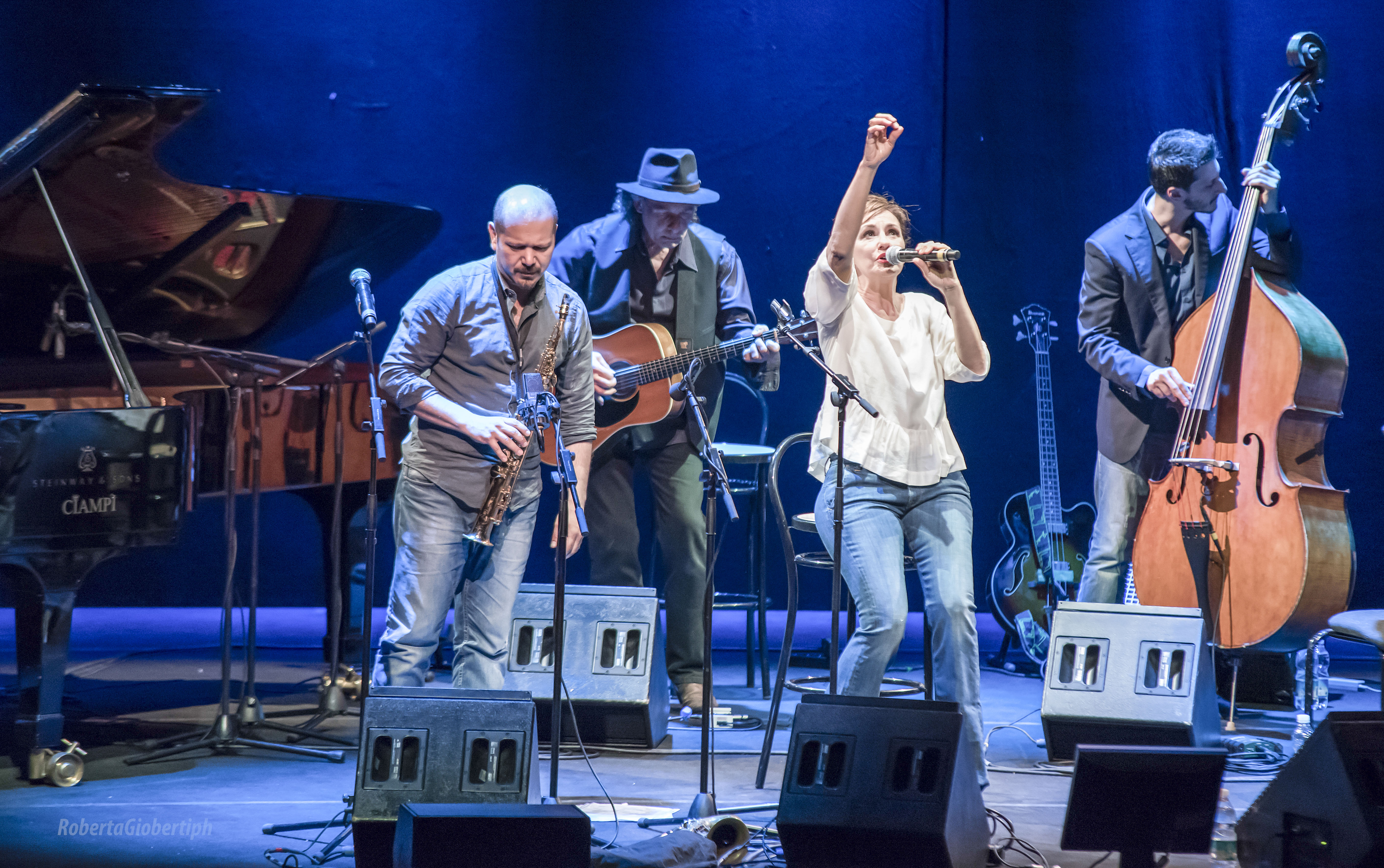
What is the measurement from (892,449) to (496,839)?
1.70m

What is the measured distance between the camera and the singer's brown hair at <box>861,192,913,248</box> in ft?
12.7

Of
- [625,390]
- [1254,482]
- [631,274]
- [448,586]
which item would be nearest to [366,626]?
[448,586]

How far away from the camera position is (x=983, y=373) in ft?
12.7

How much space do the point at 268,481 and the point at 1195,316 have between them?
335 centimetres

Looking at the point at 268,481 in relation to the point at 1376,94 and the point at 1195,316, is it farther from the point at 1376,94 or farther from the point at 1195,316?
the point at 1376,94

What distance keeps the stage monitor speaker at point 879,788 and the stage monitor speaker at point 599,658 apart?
4.80 ft

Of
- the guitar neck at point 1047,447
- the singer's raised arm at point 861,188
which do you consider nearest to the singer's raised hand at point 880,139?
the singer's raised arm at point 861,188

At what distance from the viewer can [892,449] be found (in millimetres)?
A: 3756

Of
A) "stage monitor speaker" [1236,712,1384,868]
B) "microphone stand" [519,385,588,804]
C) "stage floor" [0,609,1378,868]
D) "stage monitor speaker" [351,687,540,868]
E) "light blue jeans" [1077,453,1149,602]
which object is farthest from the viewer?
"light blue jeans" [1077,453,1149,602]

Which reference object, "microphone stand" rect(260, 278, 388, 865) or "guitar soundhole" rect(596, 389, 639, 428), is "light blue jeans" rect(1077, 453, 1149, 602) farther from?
"microphone stand" rect(260, 278, 388, 865)

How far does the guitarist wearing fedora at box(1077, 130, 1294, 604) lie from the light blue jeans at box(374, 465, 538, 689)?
2066 mm

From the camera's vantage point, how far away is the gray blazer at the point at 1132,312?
4805mm

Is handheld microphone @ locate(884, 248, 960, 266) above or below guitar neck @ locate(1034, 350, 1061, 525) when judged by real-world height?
above

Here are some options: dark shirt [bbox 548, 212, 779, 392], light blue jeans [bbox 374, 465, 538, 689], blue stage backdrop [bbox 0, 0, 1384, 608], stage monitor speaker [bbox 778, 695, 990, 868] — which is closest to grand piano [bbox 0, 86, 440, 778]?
dark shirt [bbox 548, 212, 779, 392]
